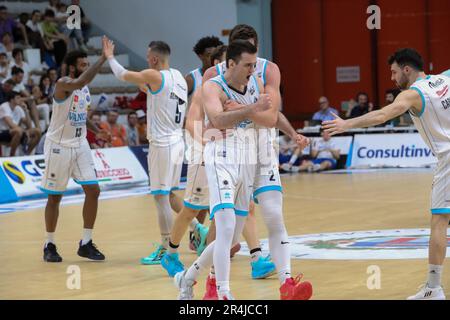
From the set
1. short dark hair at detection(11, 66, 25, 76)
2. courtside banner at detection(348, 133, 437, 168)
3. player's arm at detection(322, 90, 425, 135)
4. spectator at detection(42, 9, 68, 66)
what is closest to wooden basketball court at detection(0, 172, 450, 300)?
courtside banner at detection(348, 133, 437, 168)

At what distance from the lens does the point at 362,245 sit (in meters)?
10.5

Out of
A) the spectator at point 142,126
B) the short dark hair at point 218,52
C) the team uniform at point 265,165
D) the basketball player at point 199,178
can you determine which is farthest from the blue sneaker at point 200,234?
the spectator at point 142,126

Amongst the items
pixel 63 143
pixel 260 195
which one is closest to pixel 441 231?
pixel 260 195

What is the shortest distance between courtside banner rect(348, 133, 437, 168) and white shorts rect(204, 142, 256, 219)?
44.1 feet

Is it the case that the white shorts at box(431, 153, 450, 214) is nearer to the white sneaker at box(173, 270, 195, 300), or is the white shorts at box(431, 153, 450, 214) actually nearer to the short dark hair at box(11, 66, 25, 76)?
the white sneaker at box(173, 270, 195, 300)

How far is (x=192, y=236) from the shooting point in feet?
34.0

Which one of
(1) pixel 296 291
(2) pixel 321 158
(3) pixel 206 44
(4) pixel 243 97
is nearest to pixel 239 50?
(4) pixel 243 97

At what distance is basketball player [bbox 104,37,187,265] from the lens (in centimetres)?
1005

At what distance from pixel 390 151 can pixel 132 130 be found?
18.8 ft

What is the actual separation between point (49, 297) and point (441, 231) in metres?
3.31

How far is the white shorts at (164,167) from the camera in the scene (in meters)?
10.1

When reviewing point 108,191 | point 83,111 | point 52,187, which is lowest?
point 108,191

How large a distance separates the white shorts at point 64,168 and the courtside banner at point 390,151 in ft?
37.3
